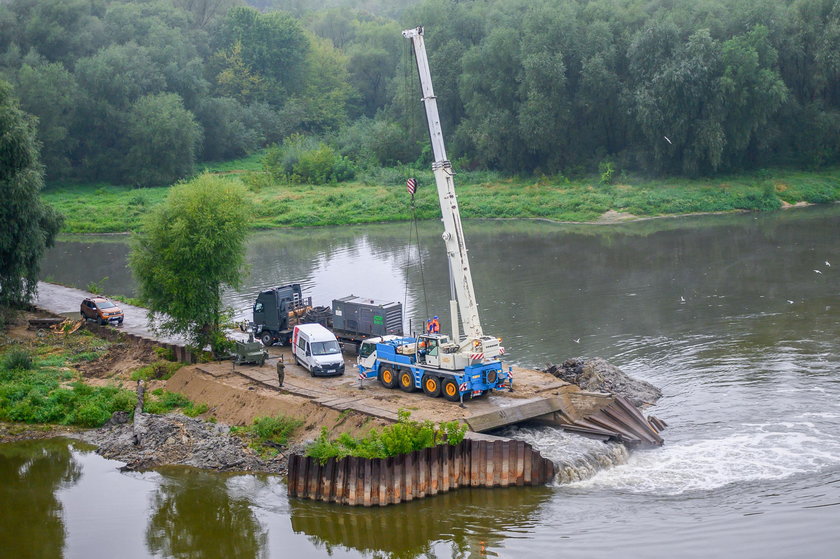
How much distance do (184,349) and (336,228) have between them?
45615 mm

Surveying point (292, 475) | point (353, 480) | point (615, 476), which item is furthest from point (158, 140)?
point (615, 476)

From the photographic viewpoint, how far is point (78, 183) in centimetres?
10775

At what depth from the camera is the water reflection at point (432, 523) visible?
81.6 ft

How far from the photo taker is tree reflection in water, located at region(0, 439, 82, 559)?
2642cm

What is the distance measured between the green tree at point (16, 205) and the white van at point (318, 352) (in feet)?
59.8

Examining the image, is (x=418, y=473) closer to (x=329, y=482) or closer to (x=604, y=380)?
(x=329, y=482)

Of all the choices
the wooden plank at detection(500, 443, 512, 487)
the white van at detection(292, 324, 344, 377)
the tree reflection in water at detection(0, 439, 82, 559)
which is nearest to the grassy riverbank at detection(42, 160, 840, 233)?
the white van at detection(292, 324, 344, 377)

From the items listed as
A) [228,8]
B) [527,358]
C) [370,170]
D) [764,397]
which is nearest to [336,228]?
[370,170]

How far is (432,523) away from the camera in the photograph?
25984mm

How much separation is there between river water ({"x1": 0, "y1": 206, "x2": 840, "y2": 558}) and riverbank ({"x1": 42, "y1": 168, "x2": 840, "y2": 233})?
2496 cm

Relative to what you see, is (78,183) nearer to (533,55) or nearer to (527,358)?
(533,55)

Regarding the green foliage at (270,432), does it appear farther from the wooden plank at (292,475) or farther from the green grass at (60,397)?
the green grass at (60,397)

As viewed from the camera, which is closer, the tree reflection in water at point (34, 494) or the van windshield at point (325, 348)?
the tree reflection in water at point (34, 494)

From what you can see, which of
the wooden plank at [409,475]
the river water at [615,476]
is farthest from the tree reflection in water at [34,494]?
the wooden plank at [409,475]
